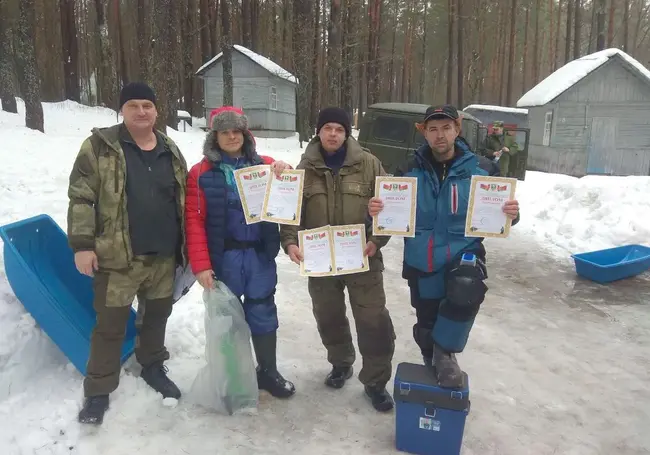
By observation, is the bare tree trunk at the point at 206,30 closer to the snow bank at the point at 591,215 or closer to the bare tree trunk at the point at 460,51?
the bare tree trunk at the point at 460,51

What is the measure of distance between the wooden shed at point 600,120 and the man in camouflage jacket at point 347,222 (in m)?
17.9

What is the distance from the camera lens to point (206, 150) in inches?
119

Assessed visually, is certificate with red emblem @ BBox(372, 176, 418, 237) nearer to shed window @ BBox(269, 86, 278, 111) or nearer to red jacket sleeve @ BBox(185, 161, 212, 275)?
red jacket sleeve @ BBox(185, 161, 212, 275)

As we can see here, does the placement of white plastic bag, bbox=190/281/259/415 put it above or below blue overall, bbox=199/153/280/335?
below

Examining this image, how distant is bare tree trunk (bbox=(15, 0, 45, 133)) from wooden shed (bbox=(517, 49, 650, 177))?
16.7 metres

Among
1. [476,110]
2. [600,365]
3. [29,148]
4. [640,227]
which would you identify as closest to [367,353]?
[600,365]

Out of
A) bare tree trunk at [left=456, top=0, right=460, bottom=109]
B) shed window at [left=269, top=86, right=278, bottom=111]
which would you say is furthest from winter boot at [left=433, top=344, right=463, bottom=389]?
bare tree trunk at [left=456, top=0, right=460, bottom=109]

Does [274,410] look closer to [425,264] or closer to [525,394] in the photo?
[425,264]

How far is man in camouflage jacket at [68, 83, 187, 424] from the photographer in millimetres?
2736

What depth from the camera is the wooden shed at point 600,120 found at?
18.6 meters

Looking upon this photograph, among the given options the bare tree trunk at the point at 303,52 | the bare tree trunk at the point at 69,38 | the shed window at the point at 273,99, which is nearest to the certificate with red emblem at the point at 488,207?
the bare tree trunk at the point at 303,52

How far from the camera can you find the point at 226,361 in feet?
9.96

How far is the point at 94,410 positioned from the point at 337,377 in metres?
1.59

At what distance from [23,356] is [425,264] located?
262 centimetres
